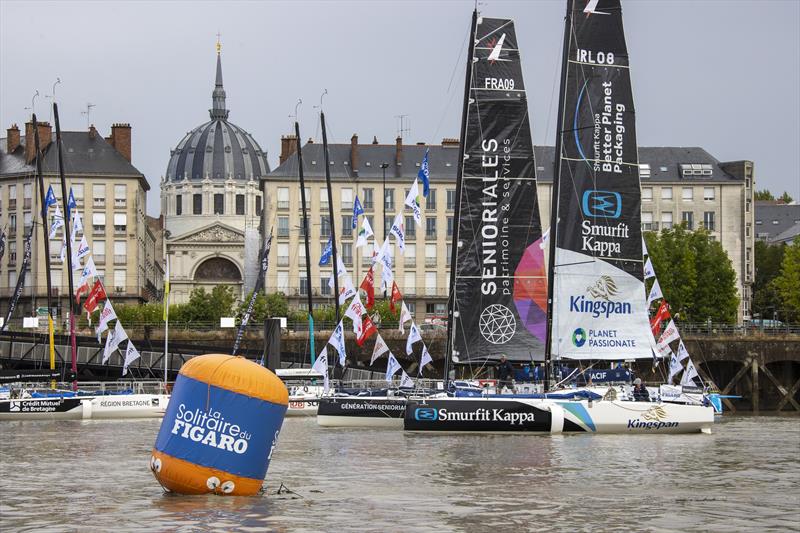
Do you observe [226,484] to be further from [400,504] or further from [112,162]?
[112,162]

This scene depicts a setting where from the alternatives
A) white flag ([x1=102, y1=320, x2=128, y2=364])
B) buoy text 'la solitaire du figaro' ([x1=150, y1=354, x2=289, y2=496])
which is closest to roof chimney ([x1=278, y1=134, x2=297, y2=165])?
white flag ([x1=102, y1=320, x2=128, y2=364])

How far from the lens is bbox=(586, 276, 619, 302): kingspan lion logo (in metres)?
41.9

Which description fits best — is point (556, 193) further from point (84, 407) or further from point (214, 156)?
point (214, 156)

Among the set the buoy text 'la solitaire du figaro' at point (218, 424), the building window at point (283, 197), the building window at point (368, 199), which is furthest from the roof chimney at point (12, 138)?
the buoy text 'la solitaire du figaro' at point (218, 424)

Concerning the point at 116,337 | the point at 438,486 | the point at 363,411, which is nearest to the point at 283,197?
the point at 116,337

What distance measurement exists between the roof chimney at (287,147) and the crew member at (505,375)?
74879 mm

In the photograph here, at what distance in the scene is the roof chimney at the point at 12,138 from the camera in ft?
372

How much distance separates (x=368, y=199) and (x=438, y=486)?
86.0 meters

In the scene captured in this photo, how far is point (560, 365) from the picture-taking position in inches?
1686

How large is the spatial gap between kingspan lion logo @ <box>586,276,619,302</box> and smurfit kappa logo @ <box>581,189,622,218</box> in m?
1.83

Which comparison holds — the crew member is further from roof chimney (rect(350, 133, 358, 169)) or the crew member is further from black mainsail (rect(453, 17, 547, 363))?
roof chimney (rect(350, 133, 358, 169))

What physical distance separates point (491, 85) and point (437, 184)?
68756 mm

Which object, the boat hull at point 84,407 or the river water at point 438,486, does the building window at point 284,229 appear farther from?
the river water at point 438,486

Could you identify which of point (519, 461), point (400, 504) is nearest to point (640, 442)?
point (519, 461)
